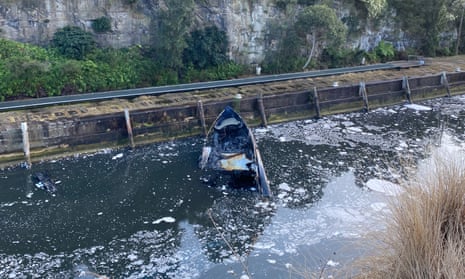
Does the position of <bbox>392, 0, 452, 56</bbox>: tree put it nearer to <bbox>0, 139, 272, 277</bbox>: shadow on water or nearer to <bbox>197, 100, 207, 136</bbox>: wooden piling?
<bbox>197, 100, 207, 136</bbox>: wooden piling

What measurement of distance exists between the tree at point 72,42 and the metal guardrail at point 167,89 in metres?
1.98

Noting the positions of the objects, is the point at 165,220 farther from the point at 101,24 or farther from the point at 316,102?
the point at 101,24

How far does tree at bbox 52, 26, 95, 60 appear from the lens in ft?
55.9

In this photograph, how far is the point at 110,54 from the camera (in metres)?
17.5

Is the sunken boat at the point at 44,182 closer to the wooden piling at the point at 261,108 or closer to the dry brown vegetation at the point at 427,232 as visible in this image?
the wooden piling at the point at 261,108

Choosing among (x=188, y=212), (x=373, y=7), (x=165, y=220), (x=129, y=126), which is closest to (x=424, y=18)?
(x=373, y=7)

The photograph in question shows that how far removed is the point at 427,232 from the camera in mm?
3885

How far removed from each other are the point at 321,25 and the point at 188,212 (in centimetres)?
1182

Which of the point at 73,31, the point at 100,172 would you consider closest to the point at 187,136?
the point at 100,172

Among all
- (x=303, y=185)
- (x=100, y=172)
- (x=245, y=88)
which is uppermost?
(x=245, y=88)

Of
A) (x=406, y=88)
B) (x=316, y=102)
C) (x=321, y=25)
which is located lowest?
(x=316, y=102)

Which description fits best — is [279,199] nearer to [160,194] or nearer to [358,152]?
[160,194]

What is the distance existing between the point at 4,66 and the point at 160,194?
830 centimetres

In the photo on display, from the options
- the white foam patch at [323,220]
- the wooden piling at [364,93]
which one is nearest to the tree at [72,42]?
the white foam patch at [323,220]
